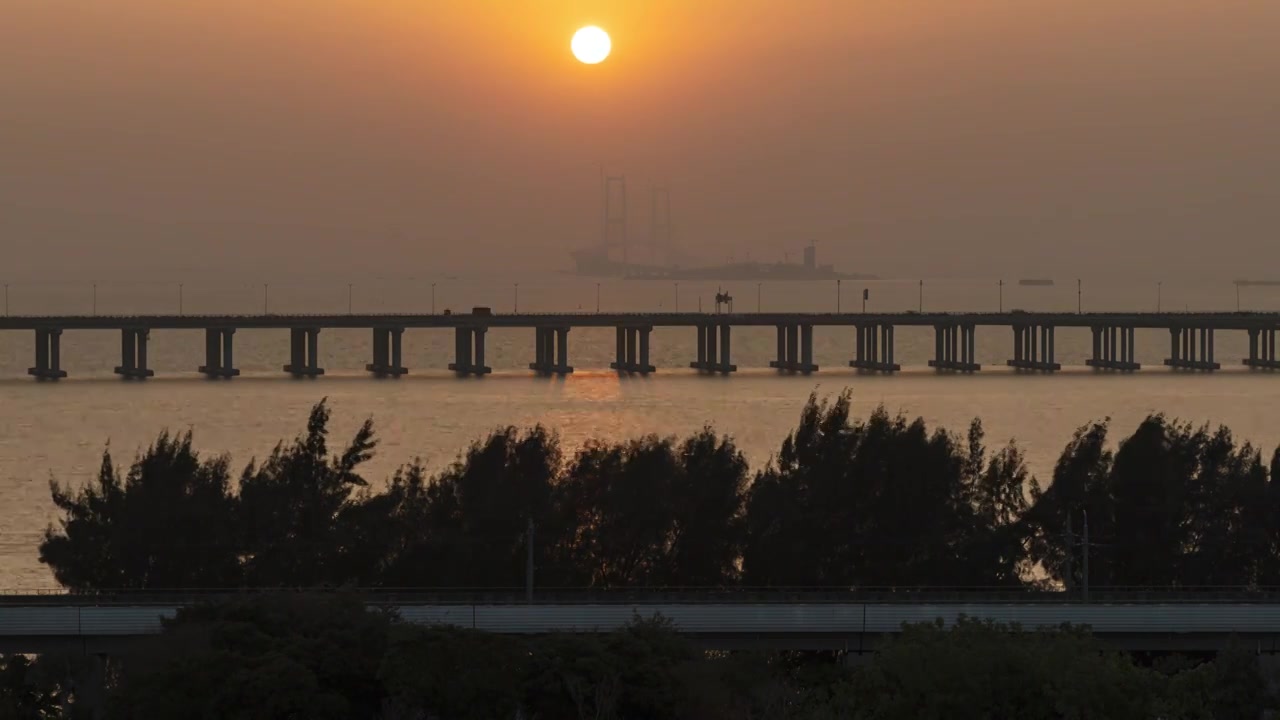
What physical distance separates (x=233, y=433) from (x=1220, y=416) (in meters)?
48.1

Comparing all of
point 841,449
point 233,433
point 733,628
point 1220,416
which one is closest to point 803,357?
point 1220,416

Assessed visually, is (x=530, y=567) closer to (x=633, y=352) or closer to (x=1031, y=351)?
(x=633, y=352)

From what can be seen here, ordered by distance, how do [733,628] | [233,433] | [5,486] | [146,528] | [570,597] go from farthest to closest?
[233,433] < [5,486] < [146,528] < [570,597] < [733,628]

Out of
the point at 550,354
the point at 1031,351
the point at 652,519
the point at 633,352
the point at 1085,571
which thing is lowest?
the point at 1085,571

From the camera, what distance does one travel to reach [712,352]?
6088 inches

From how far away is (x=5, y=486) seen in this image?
7156cm

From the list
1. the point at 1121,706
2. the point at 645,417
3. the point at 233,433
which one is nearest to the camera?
the point at 1121,706

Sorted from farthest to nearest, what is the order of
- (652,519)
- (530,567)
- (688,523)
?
(688,523)
(652,519)
(530,567)

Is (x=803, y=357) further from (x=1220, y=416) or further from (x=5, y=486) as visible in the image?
(x=5, y=486)

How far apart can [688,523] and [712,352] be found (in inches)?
4395

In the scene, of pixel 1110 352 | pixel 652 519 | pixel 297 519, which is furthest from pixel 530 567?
pixel 1110 352

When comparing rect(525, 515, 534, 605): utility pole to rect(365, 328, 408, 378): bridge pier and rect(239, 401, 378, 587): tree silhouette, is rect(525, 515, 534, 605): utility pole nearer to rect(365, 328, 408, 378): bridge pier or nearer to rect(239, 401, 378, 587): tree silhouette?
rect(239, 401, 378, 587): tree silhouette

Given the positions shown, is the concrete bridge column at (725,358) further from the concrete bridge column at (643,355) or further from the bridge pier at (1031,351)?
the bridge pier at (1031,351)

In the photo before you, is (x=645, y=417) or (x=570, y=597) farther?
(x=645, y=417)
